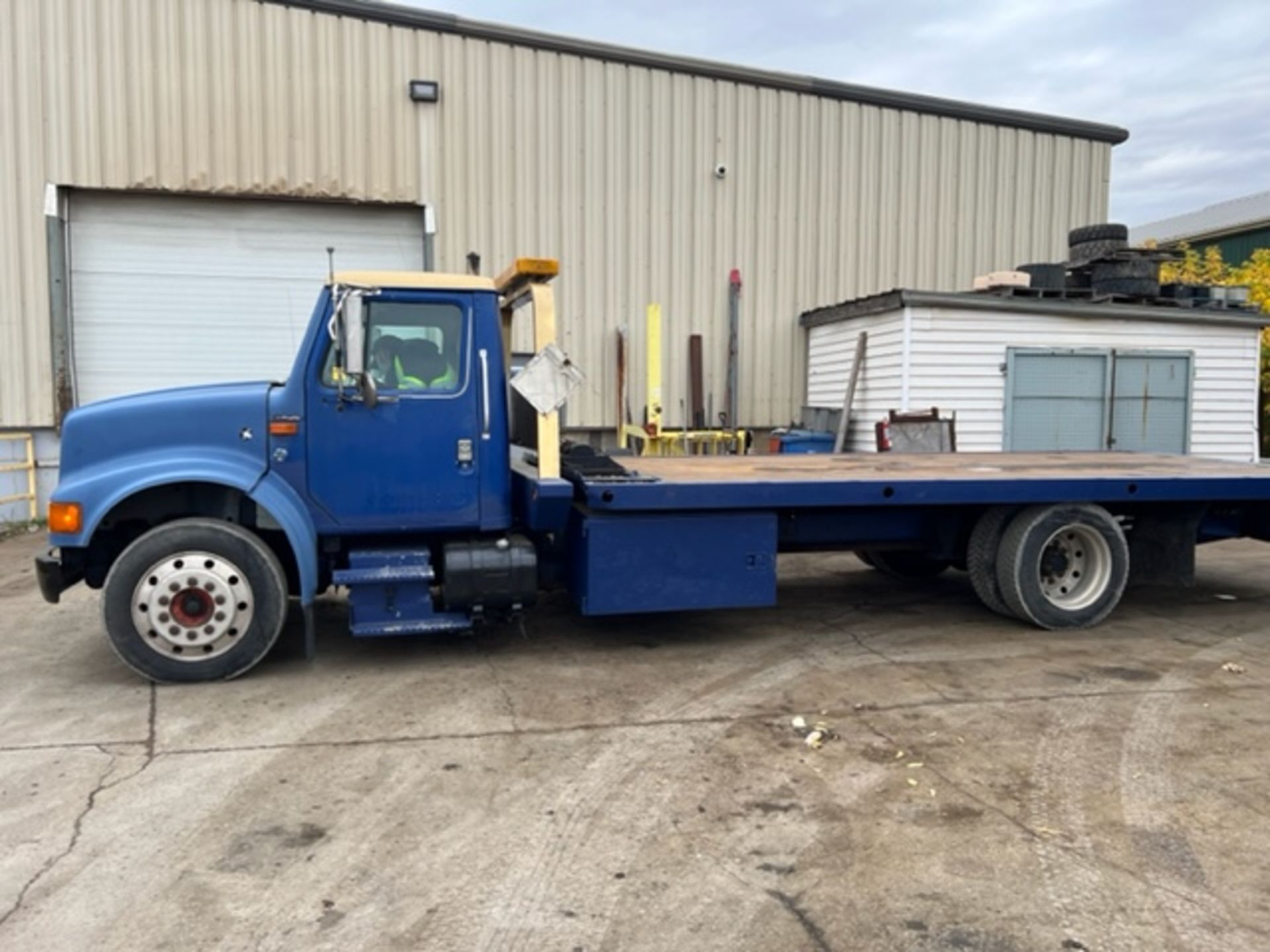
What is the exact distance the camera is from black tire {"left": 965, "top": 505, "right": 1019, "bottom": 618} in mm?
7340

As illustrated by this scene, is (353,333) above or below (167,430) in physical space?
above

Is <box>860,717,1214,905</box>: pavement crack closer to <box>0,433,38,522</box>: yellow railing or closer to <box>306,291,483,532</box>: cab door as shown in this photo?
<box>306,291,483,532</box>: cab door

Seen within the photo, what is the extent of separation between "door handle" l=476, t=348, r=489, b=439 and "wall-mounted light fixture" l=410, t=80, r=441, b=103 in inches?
363

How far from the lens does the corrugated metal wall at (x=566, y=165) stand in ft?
43.2

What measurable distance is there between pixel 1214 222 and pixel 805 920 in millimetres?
39129

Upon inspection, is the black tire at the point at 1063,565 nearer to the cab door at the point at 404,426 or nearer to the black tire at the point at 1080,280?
the cab door at the point at 404,426

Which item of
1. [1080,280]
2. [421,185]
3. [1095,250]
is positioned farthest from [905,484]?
[1095,250]

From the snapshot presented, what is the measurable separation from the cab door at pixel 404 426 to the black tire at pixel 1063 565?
3.95 metres

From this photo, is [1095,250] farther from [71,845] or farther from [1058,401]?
[71,845]

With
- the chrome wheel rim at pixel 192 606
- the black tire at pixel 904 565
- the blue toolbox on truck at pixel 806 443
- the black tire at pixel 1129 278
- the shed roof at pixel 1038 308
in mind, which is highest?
the black tire at pixel 1129 278

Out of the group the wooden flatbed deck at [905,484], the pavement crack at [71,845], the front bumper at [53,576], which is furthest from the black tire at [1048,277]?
the pavement crack at [71,845]

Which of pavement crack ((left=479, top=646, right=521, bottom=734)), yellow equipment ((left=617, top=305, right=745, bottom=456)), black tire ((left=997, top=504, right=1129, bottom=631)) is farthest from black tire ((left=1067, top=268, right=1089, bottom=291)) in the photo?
pavement crack ((left=479, top=646, right=521, bottom=734))

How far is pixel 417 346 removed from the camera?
6195 mm

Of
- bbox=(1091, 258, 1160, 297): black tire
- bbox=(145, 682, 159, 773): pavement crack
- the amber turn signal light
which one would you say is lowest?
bbox=(145, 682, 159, 773): pavement crack
